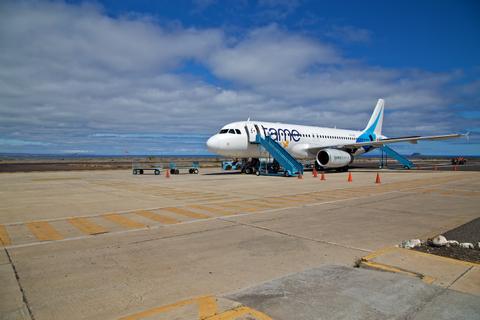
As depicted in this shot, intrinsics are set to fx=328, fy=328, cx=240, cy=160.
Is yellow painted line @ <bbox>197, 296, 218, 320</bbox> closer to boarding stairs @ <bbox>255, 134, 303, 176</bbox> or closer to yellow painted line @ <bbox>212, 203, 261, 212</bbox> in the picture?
yellow painted line @ <bbox>212, 203, 261, 212</bbox>

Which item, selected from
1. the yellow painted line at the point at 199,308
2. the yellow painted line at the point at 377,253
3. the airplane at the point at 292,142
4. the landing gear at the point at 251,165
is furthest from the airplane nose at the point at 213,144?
the yellow painted line at the point at 199,308

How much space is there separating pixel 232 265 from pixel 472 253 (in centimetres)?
386

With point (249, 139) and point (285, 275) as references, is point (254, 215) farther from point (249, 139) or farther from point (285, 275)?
point (249, 139)

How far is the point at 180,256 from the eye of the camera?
551 cm

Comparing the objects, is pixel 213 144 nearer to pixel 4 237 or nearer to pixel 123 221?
pixel 123 221

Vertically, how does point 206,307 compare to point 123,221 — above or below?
below

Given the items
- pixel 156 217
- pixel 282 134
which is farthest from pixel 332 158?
pixel 156 217

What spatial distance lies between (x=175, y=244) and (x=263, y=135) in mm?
19556

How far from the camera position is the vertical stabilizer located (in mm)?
38369

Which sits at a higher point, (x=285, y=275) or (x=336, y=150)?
(x=336, y=150)

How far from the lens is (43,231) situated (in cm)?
740

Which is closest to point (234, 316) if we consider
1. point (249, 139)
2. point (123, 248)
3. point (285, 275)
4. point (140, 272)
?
point (285, 275)

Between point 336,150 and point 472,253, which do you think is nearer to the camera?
point 472,253

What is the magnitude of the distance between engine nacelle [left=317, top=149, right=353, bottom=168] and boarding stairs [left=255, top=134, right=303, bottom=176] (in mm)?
3753
